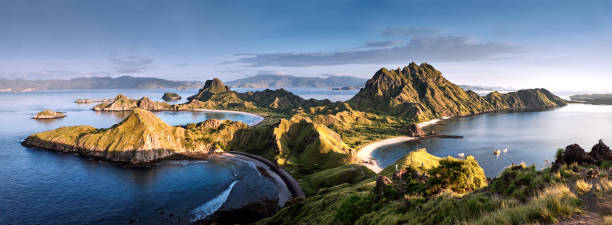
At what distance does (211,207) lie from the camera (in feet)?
313

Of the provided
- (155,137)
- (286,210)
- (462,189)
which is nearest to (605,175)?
(462,189)

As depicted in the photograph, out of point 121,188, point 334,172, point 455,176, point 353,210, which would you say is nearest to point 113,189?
point 121,188

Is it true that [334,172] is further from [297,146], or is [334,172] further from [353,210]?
[353,210]

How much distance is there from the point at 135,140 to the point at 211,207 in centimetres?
8804

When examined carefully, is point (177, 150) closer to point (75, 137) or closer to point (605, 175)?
point (75, 137)

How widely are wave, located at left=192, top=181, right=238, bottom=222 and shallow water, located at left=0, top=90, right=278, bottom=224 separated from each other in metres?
0.77

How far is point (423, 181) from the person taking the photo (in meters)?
42.0

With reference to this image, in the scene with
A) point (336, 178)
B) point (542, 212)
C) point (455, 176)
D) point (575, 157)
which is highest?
point (575, 157)

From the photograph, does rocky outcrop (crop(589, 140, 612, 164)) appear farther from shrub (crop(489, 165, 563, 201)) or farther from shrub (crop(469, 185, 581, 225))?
shrub (crop(469, 185, 581, 225))

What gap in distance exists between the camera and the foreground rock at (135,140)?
14712cm

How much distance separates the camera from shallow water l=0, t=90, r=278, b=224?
85.8 metres

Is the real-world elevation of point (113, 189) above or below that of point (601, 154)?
below

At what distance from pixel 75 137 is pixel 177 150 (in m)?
67.5

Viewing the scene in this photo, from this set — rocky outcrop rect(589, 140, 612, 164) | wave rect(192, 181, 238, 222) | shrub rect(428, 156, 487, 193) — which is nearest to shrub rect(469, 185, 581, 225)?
rocky outcrop rect(589, 140, 612, 164)
